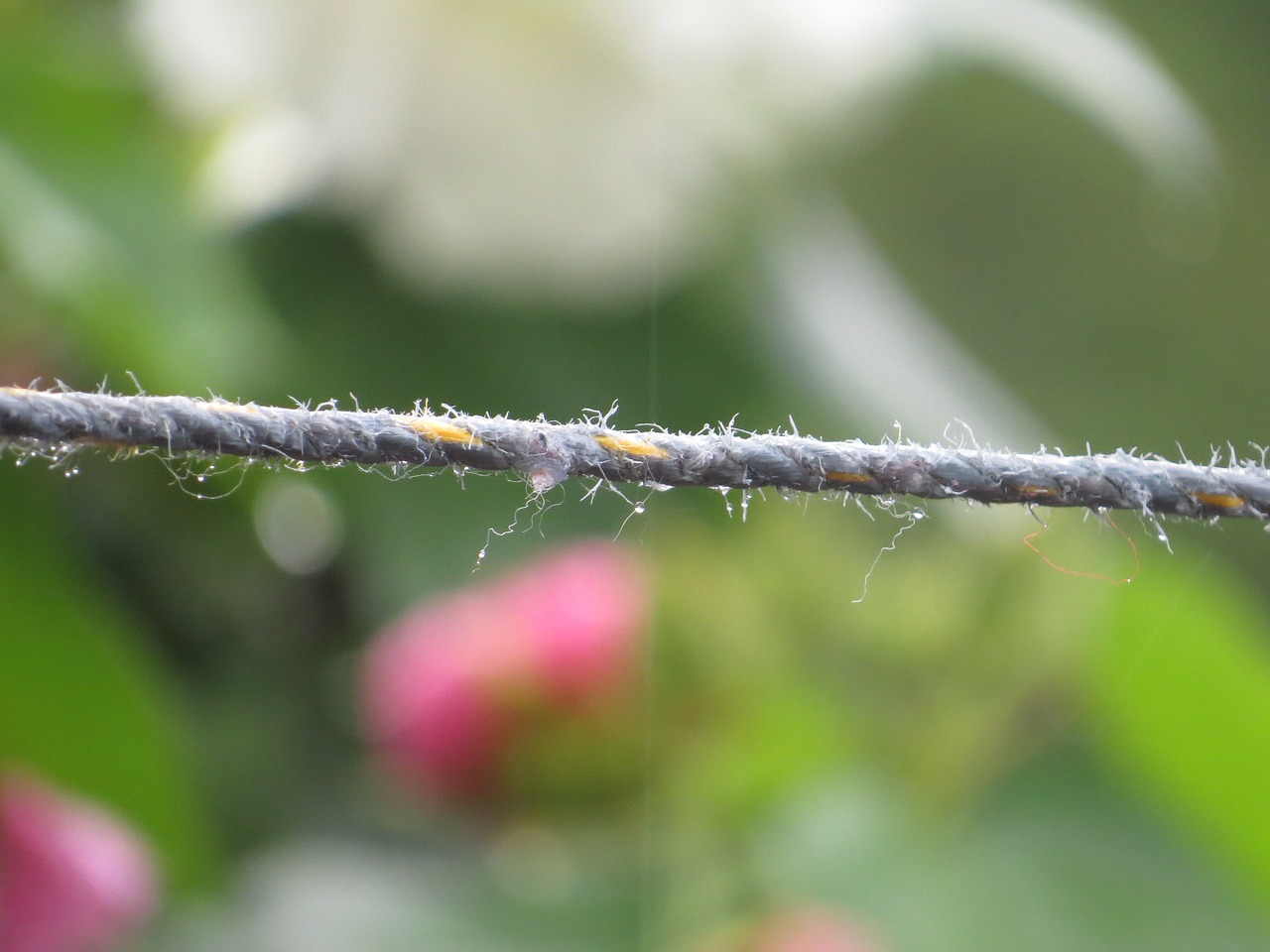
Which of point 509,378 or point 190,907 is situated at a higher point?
point 509,378

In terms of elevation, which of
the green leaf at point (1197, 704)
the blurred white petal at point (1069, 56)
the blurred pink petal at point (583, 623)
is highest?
the blurred white petal at point (1069, 56)

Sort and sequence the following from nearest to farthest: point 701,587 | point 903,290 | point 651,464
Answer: point 651,464, point 701,587, point 903,290

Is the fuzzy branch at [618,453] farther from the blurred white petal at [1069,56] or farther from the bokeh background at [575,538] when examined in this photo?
the blurred white petal at [1069,56]

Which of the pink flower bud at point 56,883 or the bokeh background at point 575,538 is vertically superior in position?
the bokeh background at point 575,538

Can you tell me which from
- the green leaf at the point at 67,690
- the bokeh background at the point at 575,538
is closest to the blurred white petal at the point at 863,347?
the bokeh background at the point at 575,538

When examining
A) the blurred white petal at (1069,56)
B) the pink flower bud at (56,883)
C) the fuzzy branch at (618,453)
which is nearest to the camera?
the fuzzy branch at (618,453)

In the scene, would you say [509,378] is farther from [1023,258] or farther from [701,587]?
[1023,258]

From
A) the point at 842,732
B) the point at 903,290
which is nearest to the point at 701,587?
the point at 842,732

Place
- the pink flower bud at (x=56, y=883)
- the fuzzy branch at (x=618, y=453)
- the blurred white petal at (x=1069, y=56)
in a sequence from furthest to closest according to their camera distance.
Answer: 1. the blurred white petal at (x=1069, y=56)
2. the pink flower bud at (x=56, y=883)
3. the fuzzy branch at (x=618, y=453)

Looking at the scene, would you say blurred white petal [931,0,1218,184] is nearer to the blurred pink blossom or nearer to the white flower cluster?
the white flower cluster
